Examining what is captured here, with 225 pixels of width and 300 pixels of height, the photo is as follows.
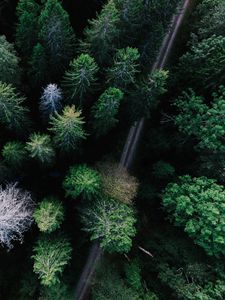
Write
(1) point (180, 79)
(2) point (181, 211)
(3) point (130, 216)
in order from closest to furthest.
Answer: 1. (3) point (130, 216)
2. (2) point (181, 211)
3. (1) point (180, 79)

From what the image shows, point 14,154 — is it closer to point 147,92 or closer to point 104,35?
point 104,35

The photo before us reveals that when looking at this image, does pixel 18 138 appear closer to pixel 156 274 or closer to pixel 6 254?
pixel 6 254

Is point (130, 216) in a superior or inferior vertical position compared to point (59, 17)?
inferior

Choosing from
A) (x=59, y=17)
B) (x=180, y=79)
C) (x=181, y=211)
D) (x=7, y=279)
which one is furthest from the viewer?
(x=180, y=79)

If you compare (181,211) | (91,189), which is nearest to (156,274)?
(181,211)

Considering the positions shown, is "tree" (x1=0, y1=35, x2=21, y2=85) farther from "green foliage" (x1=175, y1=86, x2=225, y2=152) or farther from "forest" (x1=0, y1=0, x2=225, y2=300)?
"green foliage" (x1=175, y1=86, x2=225, y2=152)

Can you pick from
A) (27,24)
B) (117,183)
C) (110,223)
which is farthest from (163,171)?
(27,24)
